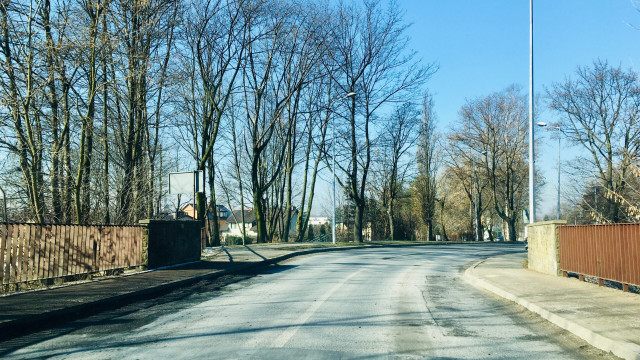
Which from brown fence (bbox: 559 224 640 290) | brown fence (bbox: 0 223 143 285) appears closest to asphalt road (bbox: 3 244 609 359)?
brown fence (bbox: 559 224 640 290)

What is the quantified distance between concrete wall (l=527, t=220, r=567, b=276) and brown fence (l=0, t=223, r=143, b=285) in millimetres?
12121

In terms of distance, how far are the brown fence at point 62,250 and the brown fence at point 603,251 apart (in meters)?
12.1

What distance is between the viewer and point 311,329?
7031mm

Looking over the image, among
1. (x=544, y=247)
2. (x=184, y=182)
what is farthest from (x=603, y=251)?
(x=184, y=182)

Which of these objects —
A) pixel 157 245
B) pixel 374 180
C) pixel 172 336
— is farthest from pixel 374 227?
pixel 172 336

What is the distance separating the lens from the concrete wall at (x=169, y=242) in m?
14.8

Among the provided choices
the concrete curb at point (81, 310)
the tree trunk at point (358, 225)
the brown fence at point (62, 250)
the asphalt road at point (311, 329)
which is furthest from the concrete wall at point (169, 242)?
the tree trunk at point (358, 225)

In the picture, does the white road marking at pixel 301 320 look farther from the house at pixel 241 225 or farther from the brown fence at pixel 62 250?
the house at pixel 241 225

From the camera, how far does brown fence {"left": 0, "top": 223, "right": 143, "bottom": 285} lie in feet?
32.4

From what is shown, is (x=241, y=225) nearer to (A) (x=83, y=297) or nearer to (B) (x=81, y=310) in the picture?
(A) (x=83, y=297)

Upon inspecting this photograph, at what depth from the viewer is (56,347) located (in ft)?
20.3

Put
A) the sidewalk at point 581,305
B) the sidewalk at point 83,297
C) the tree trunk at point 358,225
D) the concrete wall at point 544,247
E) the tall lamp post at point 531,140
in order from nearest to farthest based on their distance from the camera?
1. the sidewalk at point 581,305
2. the sidewalk at point 83,297
3. the concrete wall at point 544,247
4. the tall lamp post at point 531,140
5. the tree trunk at point 358,225

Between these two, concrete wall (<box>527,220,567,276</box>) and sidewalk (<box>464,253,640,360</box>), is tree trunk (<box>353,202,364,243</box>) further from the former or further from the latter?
sidewalk (<box>464,253,640,360</box>)

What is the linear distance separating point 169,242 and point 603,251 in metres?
12.4
